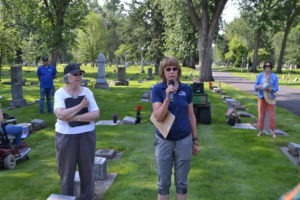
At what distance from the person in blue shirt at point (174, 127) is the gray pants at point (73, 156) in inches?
40.5

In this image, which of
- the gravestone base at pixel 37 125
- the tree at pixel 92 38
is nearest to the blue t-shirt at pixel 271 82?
the gravestone base at pixel 37 125

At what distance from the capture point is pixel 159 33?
5147cm

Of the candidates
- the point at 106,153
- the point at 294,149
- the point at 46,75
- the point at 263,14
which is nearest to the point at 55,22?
the point at 46,75

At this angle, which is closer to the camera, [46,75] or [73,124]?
[73,124]

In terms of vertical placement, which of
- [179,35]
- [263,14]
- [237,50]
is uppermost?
[263,14]

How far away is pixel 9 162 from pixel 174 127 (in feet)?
14.3

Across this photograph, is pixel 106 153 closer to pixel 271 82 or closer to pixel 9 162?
pixel 9 162

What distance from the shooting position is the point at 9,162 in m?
7.33

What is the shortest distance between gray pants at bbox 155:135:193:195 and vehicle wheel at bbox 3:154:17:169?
3987 millimetres

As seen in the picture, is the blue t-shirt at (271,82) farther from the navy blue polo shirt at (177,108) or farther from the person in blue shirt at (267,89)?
the navy blue polo shirt at (177,108)

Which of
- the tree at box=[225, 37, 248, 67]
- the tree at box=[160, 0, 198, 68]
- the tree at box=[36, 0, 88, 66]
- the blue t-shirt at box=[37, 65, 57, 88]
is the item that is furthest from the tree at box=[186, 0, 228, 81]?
the tree at box=[225, 37, 248, 67]

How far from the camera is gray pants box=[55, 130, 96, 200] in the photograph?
485 centimetres

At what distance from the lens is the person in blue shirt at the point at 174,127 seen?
14.3ft

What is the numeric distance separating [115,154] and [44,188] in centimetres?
243
